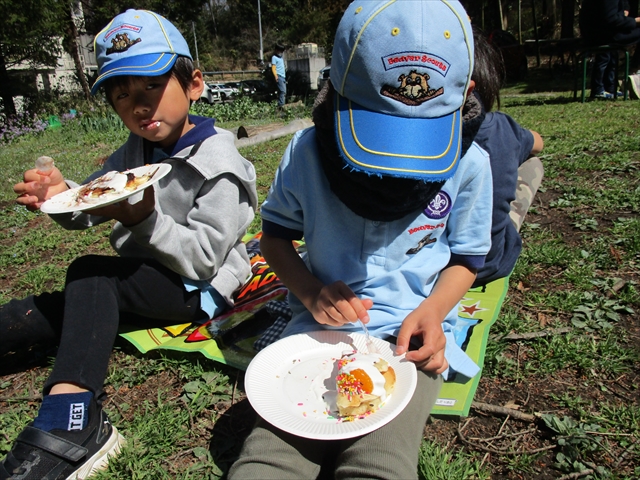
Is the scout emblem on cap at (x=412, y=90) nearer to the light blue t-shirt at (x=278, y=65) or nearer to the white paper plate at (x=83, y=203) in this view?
the white paper plate at (x=83, y=203)

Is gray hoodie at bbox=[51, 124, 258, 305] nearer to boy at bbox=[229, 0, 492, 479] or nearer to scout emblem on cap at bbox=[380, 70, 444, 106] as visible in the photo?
boy at bbox=[229, 0, 492, 479]

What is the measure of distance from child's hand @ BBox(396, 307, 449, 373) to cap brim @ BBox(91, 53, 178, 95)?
136 cm

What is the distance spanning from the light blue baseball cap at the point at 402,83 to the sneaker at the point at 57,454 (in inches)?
44.3

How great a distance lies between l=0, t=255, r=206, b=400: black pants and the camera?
1.68m

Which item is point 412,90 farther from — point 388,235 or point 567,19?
point 567,19

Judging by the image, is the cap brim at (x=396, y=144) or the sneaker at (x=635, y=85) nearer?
the cap brim at (x=396, y=144)

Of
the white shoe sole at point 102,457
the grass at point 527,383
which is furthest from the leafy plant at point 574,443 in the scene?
the white shoe sole at point 102,457

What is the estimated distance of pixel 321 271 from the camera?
1644mm

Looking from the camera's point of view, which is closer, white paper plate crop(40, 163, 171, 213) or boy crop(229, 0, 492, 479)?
boy crop(229, 0, 492, 479)

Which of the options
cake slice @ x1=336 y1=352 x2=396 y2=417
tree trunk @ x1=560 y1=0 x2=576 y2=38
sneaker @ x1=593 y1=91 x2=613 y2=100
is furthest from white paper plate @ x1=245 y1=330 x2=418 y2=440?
tree trunk @ x1=560 y1=0 x2=576 y2=38

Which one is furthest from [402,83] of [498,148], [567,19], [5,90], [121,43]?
[567,19]

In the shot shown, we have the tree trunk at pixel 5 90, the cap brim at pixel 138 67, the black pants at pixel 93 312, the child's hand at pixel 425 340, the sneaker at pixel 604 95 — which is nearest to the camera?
the child's hand at pixel 425 340

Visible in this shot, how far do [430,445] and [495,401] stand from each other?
331mm

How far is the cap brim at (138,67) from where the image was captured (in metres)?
1.95
